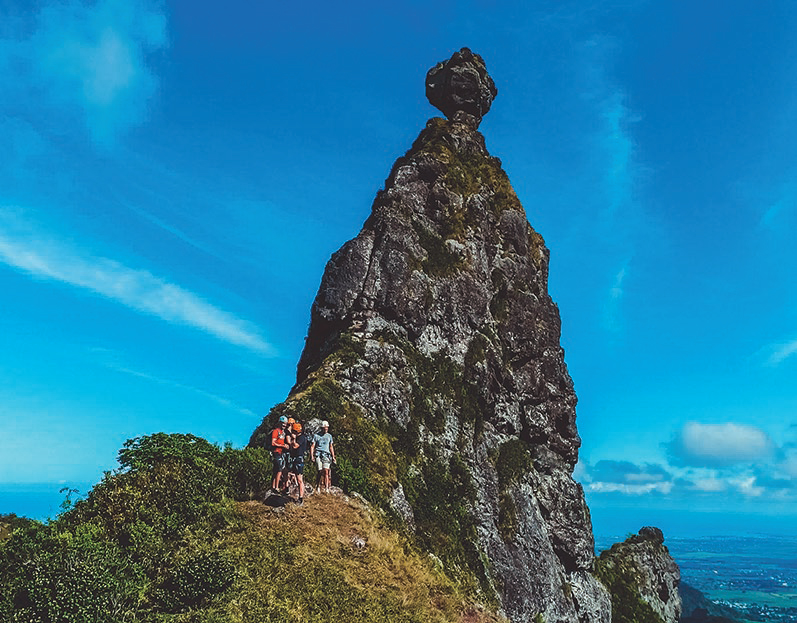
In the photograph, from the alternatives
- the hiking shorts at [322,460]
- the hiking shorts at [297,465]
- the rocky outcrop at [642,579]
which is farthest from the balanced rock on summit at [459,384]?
the rocky outcrop at [642,579]

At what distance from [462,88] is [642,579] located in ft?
222

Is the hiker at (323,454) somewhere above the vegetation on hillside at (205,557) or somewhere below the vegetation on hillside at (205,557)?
above

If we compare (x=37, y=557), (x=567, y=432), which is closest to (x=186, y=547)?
(x=37, y=557)

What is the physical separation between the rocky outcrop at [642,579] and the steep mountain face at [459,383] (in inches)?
329

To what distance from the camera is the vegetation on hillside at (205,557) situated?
14148 millimetres

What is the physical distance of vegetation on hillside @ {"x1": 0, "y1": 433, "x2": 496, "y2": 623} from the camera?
14.1 m

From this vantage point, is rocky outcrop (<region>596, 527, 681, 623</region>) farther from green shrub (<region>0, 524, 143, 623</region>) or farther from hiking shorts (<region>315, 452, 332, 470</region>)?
green shrub (<region>0, 524, 143, 623</region>)

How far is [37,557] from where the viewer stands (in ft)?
46.9

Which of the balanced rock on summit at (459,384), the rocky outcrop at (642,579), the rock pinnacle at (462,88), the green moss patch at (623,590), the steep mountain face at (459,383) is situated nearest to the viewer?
the balanced rock on summit at (459,384)

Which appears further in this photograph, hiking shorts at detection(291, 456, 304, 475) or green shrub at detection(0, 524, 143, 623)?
hiking shorts at detection(291, 456, 304, 475)

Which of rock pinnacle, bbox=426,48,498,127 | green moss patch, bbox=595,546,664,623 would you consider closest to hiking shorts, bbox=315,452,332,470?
green moss patch, bbox=595,546,664,623

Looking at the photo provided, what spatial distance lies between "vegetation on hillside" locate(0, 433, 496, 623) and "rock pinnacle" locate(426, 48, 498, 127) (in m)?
61.4

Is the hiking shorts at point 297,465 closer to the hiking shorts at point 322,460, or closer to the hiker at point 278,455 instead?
the hiker at point 278,455

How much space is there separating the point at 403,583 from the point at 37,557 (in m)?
12.1
